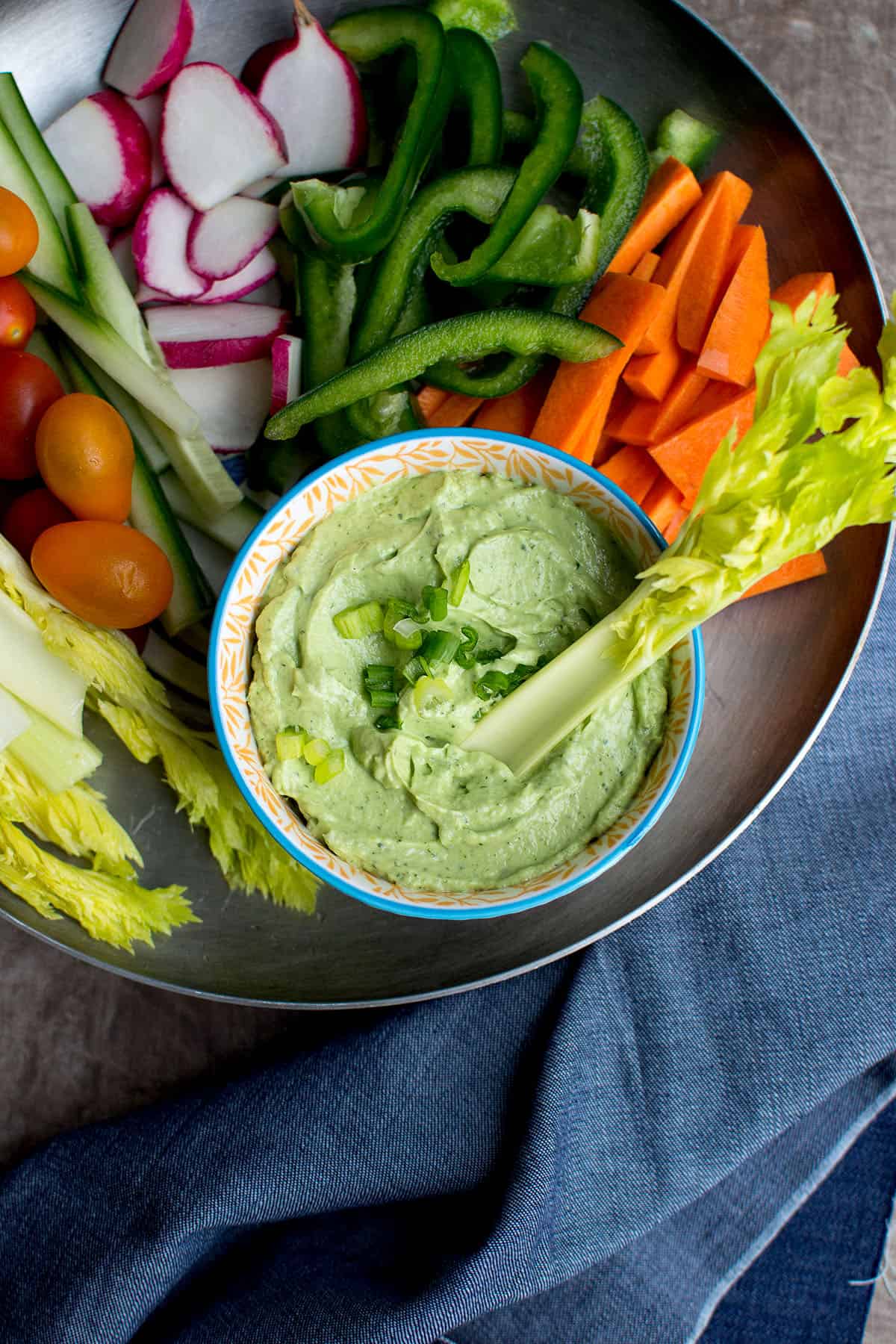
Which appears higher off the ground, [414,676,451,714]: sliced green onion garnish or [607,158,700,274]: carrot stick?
[607,158,700,274]: carrot stick

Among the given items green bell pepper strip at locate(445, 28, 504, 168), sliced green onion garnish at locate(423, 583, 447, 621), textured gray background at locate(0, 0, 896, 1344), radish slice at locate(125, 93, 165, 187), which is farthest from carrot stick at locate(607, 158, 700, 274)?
textured gray background at locate(0, 0, 896, 1344)

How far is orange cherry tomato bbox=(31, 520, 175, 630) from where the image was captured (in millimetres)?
1652

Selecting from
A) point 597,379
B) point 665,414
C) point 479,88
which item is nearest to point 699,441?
point 665,414

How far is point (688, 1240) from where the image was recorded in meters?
1.99

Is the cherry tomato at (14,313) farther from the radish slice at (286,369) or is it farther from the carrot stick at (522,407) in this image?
the carrot stick at (522,407)

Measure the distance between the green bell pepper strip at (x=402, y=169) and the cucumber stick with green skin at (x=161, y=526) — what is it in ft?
1.54

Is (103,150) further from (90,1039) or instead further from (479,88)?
(90,1039)

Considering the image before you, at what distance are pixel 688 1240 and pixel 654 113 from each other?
2046 millimetres

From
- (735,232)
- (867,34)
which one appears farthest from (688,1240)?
(867,34)

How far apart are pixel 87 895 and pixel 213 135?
1.28 meters

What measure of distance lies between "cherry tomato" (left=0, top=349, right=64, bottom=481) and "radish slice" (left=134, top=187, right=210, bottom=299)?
0.24 m

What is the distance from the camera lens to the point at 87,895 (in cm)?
177

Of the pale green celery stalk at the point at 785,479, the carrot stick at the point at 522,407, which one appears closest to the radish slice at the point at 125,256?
the carrot stick at the point at 522,407

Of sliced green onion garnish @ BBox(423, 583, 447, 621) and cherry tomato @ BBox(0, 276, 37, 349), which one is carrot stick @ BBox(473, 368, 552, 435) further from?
cherry tomato @ BBox(0, 276, 37, 349)
